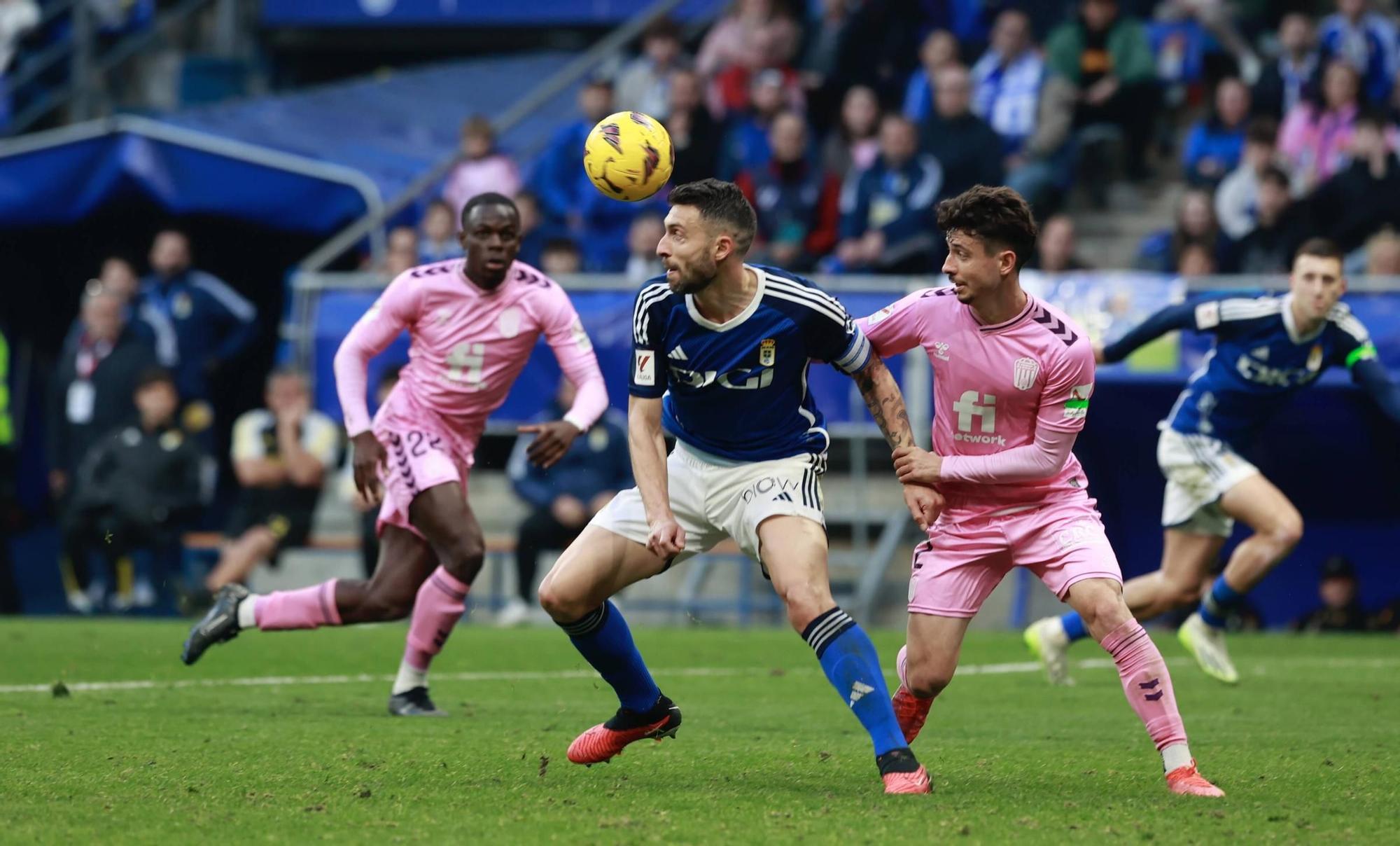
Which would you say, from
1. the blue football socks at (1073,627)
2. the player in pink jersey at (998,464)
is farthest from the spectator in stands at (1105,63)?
the player in pink jersey at (998,464)

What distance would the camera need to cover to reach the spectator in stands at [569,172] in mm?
17531

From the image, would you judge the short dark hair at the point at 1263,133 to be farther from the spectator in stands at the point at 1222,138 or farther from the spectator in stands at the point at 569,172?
the spectator in stands at the point at 569,172

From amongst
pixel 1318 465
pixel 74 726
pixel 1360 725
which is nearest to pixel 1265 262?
pixel 1318 465

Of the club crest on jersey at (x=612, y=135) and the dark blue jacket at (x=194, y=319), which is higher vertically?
the club crest on jersey at (x=612, y=135)

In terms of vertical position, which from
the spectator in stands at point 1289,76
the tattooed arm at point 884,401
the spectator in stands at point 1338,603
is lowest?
the spectator in stands at point 1338,603

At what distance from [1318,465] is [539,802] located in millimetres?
10269

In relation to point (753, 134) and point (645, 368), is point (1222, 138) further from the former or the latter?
point (645, 368)

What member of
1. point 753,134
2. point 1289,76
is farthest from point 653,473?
point 1289,76

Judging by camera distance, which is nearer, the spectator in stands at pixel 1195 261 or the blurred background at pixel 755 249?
the spectator in stands at pixel 1195 261

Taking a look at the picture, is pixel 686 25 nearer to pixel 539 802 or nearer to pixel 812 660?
A: pixel 812 660

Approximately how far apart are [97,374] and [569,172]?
440cm

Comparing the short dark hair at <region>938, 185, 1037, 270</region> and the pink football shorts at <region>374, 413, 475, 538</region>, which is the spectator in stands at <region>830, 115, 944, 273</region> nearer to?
the pink football shorts at <region>374, 413, 475, 538</region>

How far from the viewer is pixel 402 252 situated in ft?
54.5

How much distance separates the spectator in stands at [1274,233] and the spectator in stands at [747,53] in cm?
450
